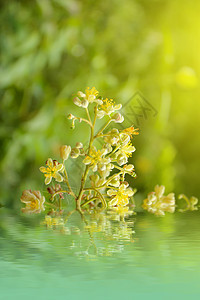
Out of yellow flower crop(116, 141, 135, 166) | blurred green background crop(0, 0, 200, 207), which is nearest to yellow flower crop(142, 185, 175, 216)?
yellow flower crop(116, 141, 135, 166)

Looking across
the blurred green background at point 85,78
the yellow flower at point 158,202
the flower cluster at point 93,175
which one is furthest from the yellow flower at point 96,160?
the blurred green background at point 85,78

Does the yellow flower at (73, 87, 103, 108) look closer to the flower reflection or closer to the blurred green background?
the flower reflection

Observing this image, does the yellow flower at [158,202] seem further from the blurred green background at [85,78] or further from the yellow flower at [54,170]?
the blurred green background at [85,78]

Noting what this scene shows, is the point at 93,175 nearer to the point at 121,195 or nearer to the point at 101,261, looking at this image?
the point at 121,195

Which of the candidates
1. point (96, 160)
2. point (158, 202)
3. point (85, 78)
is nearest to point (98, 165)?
point (96, 160)

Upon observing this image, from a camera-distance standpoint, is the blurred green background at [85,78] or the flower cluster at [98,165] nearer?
the flower cluster at [98,165]

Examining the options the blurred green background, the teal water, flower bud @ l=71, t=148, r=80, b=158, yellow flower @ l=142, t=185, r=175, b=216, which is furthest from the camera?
the blurred green background
